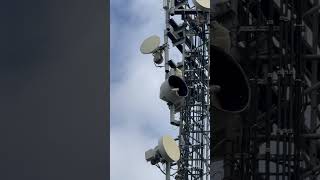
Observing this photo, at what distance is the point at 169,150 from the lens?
20172 millimetres

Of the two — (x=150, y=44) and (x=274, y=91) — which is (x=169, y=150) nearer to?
(x=274, y=91)

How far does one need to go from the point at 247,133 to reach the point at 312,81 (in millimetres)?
2370

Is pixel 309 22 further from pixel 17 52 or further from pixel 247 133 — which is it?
pixel 17 52

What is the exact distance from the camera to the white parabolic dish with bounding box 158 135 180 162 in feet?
65.9

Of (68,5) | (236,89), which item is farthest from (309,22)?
(68,5)

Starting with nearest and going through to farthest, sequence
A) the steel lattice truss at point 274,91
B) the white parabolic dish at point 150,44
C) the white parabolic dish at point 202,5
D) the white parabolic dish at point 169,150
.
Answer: the steel lattice truss at point 274,91 < the white parabolic dish at point 169,150 < the white parabolic dish at point 202,5 < the white parabolic dish at point 150,44

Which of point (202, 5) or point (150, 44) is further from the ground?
point (202, 5)

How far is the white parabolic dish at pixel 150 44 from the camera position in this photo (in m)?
21.8

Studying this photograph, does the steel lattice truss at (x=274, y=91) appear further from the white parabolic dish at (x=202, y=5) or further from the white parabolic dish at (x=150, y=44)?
the white parabolic dish at (x=150, y=44)

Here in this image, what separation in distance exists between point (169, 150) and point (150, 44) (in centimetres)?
292

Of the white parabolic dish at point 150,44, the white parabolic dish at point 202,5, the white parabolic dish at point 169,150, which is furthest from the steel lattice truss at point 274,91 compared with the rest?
the white parabolic dish at point 150,44

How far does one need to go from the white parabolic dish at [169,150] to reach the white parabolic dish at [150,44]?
2.41m

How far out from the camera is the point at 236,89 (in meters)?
19.8

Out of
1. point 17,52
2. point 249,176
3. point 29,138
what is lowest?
point 249,176
